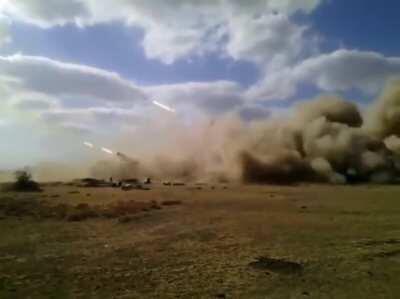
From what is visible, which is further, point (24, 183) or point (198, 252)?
point (24, 183)

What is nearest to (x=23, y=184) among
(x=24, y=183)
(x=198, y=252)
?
(x=24, y=183)

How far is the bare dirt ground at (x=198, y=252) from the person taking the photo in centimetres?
1176

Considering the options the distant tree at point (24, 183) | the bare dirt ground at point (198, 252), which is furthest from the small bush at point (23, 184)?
the bare dirt ground at point (198, 252)

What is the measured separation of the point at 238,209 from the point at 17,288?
17.7m

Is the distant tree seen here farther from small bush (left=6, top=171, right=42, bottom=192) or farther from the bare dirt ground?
the bare dirt ground

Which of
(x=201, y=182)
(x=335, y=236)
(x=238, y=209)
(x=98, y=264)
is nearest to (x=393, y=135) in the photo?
(x=201, y=182)

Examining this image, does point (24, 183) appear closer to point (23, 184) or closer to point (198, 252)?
point (23, 184)

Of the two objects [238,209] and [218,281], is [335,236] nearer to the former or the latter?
[218,281]

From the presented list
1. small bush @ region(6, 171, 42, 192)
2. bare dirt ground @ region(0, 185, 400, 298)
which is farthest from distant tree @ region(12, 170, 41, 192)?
bare dirt ground @ region(0, 185, 400, 298)

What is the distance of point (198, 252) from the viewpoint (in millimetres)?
15805

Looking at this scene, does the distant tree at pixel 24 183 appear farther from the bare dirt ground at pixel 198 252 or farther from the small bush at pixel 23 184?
the bare dirt ground at pixel 198 252

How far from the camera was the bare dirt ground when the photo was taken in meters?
11.8

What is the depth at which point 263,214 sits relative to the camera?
84.4 feet

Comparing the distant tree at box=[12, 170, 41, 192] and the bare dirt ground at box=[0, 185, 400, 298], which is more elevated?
the distant tree at box=[12, 170, 41, 192]
